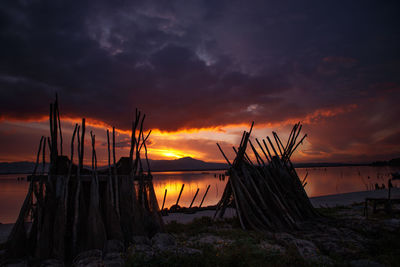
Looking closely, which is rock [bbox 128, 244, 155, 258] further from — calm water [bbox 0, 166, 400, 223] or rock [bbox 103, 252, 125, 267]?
calm water [bbox 0, 166, 400, 223]

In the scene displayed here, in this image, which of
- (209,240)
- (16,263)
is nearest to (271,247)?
(209,240)

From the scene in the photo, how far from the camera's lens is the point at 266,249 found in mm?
4953

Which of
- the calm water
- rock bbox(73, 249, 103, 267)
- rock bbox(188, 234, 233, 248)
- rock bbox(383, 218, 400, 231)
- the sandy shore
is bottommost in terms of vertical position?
the calm water

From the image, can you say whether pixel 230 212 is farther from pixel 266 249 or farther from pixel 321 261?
pixel 321 261

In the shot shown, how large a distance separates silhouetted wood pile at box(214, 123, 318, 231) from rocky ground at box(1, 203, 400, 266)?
0.74m

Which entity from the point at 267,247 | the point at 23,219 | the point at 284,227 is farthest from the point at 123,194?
the point at 284,227

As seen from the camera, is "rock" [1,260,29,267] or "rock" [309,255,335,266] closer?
"rock" [309,255,335,266]

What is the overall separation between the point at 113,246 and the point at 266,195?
5189 mm

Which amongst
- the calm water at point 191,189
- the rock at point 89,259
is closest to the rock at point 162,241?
the rock at point 89,259

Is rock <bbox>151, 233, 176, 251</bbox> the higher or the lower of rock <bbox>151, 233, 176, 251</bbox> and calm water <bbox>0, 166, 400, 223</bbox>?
the higher

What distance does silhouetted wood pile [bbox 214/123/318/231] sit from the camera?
7.49 metres

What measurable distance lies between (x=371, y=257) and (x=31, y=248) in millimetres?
7037

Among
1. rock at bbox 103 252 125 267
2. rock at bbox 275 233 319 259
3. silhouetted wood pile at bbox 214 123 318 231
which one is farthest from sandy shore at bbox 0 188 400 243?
rock at bbox 275 233 319 259

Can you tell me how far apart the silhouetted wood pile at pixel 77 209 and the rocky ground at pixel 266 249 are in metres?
0.33
